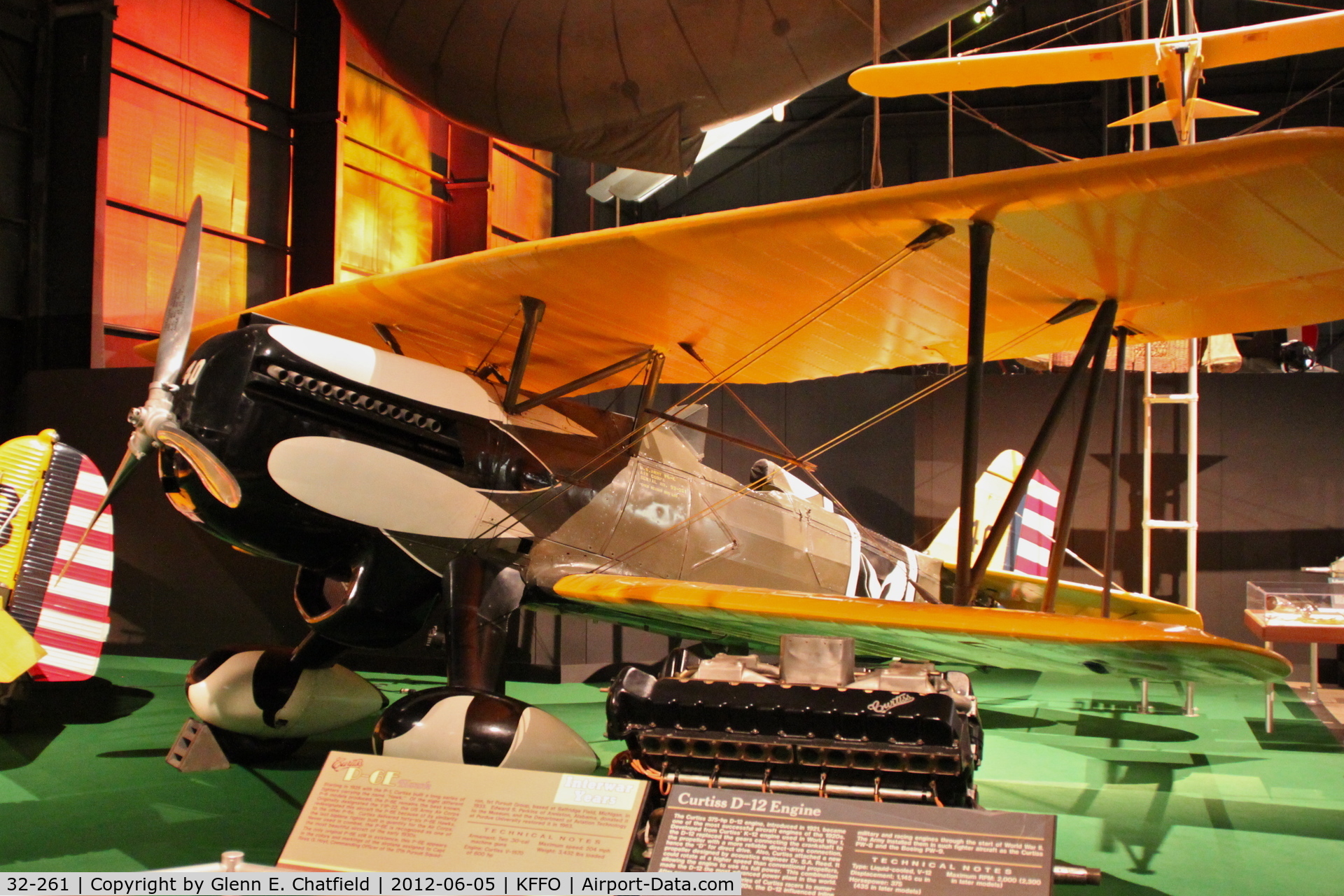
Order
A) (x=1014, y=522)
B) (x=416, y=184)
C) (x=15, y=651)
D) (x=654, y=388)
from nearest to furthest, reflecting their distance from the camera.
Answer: (x=15, y=651) → (x=654, y=388) → (x=1014, y=522) → (x=416, y=184)

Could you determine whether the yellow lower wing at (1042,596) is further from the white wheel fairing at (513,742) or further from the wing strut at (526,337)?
the wing strut at (526,337)

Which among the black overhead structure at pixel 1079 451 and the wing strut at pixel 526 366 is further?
the wing strut at pixel 526 366

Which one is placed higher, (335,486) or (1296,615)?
(335,486)

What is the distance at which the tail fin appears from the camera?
804 cm

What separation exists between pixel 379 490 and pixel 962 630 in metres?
2.36

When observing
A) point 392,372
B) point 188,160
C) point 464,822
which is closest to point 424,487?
point 392,372

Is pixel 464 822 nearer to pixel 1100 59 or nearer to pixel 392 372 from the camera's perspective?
pixel 392 372

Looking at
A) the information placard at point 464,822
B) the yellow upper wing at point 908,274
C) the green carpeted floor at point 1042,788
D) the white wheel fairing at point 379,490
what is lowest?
the green carpeted floor at point 1042,788

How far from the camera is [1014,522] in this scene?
26.6ft

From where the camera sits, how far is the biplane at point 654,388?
3.09 m

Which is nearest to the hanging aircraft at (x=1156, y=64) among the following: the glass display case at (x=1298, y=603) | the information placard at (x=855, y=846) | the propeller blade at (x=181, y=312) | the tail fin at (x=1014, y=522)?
the tail fin at (x=1014, y=522)

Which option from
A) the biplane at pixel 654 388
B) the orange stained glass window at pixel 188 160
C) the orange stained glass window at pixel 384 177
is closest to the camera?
the biplane at pixel 654 388

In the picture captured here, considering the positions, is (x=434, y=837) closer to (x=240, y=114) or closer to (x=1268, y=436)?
(x=1268, y=436)

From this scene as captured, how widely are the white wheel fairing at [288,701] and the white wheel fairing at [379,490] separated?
1200 mm
